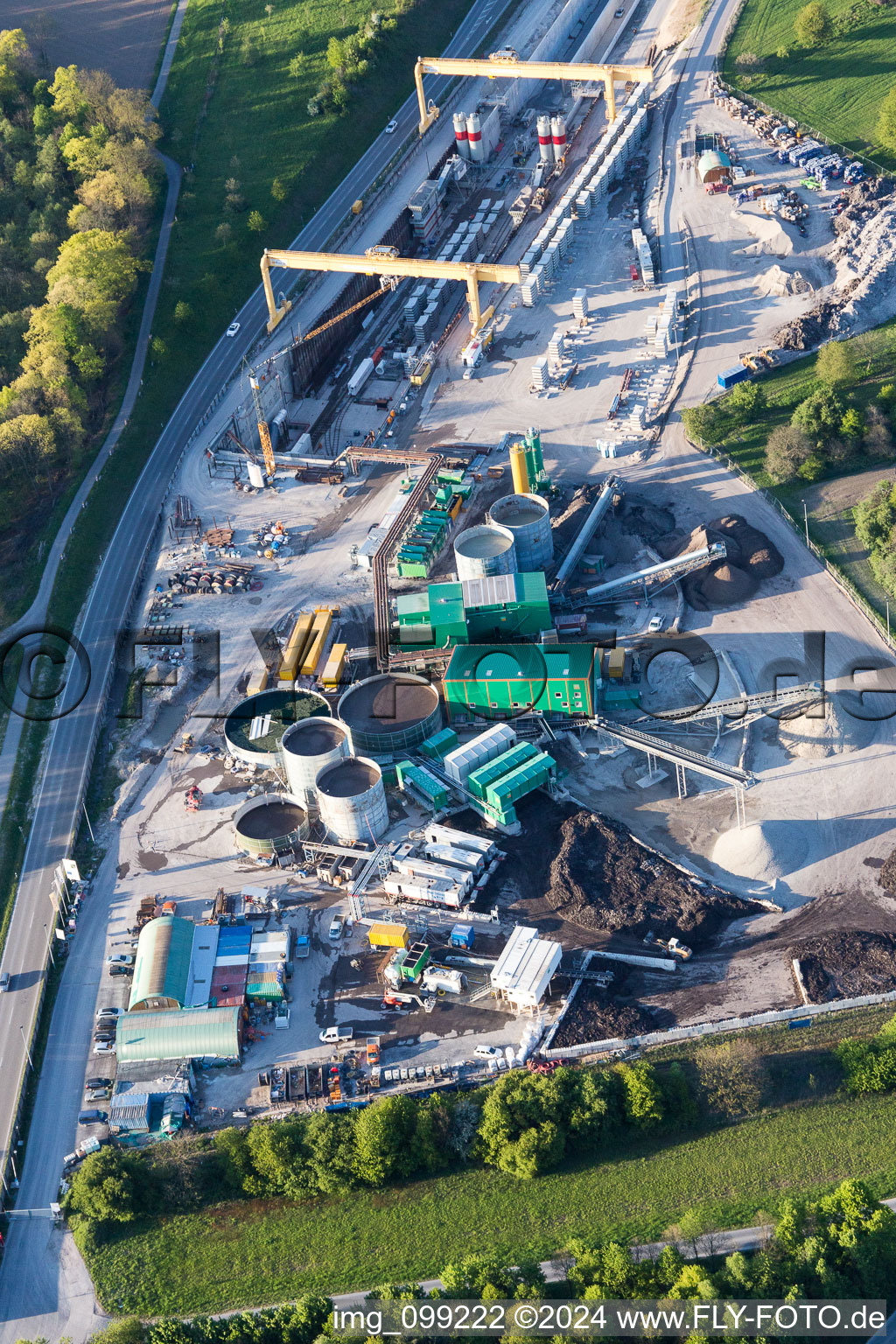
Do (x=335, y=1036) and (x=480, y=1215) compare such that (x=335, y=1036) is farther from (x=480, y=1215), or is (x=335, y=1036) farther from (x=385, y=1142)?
(x=480, y=1215)

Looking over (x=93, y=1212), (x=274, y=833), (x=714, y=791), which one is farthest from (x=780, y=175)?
(x=93, y=1212)

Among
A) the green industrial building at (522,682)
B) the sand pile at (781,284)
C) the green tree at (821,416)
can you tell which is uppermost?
the sand pile at (781,284)

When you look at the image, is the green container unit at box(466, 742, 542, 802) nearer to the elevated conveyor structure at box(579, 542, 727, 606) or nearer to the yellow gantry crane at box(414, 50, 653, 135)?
the elevated conveyor structure at box(579, 542, 727, 606)

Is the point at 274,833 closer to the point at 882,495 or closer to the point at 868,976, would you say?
the point at 868,976

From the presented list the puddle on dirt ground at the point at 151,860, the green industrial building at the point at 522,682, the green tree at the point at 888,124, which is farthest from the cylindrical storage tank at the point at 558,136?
the puddle on dirt ground at the point at 151,860

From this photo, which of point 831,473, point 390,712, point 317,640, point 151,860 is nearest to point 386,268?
point 317,640

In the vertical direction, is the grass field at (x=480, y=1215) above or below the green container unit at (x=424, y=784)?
below

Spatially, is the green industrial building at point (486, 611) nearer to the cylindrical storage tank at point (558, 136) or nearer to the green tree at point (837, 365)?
the green tree at point (837, 365)
